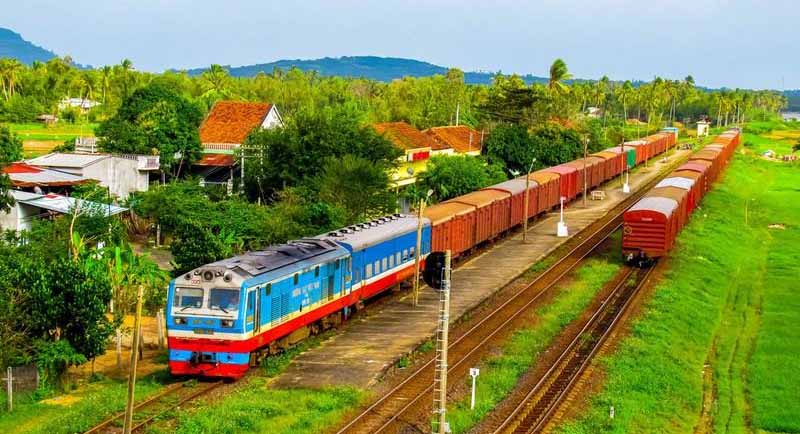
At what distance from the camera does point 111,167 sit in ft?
195

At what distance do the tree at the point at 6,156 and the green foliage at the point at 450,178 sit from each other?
26.1 m

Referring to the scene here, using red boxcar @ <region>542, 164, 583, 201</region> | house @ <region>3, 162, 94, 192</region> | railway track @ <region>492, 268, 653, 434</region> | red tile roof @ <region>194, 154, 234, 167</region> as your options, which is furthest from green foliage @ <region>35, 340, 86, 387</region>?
red boxcar @ <region>542, 164, 583, 201</region>

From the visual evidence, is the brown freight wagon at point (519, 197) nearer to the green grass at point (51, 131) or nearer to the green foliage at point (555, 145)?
the green foliage at point (555, 145)

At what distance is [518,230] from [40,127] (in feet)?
304

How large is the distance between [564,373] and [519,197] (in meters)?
29.3

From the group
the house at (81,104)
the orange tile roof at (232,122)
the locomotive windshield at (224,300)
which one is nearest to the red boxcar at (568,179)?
the orange tile roof at (232,122)

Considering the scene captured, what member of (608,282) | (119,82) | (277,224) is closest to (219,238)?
(277,224)

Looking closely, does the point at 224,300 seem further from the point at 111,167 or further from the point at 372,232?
the point at 111,167

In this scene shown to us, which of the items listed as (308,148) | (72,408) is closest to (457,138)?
(308,148)

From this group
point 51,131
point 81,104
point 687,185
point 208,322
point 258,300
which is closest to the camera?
point 208,322

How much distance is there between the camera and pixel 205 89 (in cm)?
13325

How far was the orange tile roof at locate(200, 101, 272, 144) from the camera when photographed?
72.5 metres

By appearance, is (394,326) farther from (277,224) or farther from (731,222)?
(731,222)

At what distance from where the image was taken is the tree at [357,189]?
49.4 m
